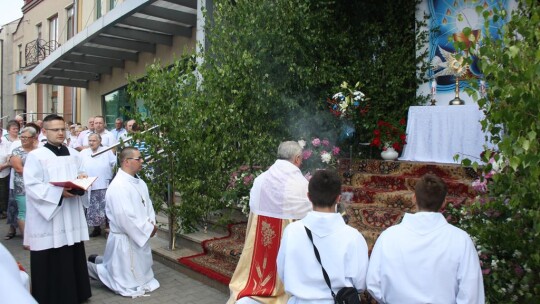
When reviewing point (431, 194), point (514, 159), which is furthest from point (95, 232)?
point (514, 159)

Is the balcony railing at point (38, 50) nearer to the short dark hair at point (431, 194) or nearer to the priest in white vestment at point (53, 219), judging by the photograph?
the priest in white vestment at point (53, 219)

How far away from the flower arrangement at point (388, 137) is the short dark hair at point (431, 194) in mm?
5140

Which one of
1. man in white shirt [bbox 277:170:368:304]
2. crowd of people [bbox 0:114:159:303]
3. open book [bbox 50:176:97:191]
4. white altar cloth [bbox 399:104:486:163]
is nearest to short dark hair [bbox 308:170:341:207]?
man in white shirt [bbox 277:170:368:304]

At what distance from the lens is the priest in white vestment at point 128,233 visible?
552 centimetres

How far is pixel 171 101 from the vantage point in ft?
21.5

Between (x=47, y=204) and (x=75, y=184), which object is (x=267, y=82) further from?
(x=47, y=204)

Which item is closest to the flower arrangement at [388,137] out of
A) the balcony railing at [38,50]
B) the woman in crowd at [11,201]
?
the woman in crowd at [11,201]

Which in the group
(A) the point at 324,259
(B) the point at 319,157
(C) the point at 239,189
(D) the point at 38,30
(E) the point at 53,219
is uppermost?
(D) the point at 38,30

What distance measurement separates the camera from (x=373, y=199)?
255 inches

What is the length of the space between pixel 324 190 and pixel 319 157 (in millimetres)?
4495

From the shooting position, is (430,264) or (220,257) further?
(220,257)

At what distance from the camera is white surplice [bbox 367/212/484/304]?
2439 millimetres

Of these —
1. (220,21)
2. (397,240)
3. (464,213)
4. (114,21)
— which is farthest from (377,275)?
(114,21)

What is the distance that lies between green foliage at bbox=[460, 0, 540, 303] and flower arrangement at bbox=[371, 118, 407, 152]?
450 centimetres
